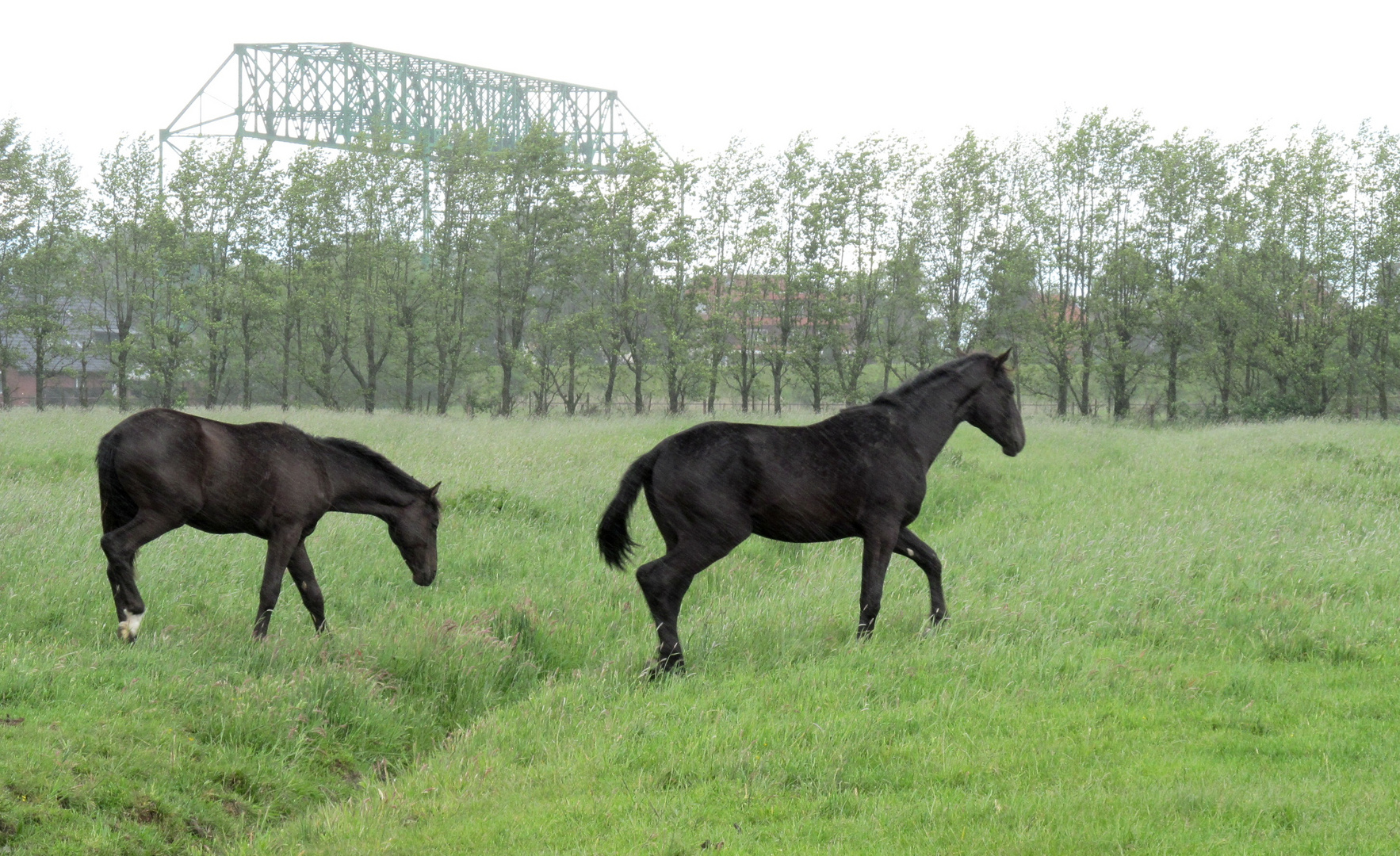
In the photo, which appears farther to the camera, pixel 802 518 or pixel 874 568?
pixel 874 568

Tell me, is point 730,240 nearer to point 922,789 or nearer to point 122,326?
point 122,326

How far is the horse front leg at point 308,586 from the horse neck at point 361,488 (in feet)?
1.52

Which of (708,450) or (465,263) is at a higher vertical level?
(465,263)

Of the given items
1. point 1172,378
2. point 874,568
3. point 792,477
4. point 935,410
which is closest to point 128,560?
point 792,477

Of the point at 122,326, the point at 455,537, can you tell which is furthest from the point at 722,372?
the point at 455,537

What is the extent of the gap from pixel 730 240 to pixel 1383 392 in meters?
27.3

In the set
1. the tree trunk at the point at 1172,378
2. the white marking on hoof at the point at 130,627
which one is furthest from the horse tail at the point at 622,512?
the tree trunk at the point at 1172,378

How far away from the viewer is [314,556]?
10.3m

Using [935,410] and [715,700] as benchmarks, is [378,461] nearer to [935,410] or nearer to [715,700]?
[715,700]

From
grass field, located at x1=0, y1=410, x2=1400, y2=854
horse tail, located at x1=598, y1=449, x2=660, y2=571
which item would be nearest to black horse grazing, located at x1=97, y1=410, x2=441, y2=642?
grass field, located at x1=0, y1=410, x2=1400, y2=854

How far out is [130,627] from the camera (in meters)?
7.04

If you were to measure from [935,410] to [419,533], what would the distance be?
439cm

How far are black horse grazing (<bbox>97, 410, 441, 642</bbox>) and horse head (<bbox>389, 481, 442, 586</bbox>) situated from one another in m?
0.01

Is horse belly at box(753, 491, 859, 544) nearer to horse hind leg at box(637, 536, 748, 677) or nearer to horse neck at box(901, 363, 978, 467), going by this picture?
horse hind leg at box(637, 536, 748, 677)
